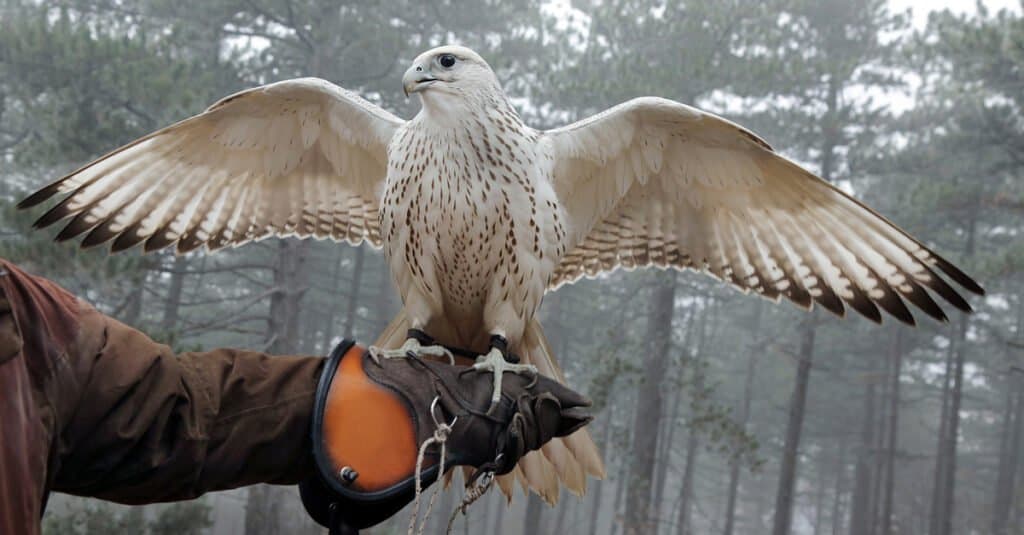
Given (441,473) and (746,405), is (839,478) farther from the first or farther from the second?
(441,473)

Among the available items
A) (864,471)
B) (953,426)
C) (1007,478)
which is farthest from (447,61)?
(1007,478)

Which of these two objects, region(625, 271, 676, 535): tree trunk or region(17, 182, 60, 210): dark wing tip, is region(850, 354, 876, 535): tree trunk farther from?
region(17, 182, 60, 210): dark wing tip

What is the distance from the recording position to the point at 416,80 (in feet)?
9.34

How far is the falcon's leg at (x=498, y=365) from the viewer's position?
2.56m

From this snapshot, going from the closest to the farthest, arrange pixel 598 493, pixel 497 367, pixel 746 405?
pixel 497 367
pixel 746 405
pixel 598 493

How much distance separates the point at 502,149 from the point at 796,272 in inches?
59.3

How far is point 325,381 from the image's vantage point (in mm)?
2213

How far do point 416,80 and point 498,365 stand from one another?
1.01 m

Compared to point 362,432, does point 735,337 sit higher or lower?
higher

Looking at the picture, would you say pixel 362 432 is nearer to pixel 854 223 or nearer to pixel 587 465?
pixel 587 465

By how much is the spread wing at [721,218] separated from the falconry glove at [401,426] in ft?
3.64

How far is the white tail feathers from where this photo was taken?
310cm

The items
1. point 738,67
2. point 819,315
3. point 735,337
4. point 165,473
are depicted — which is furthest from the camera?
point 735,337

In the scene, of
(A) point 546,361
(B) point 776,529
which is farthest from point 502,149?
(B) point 776,529
